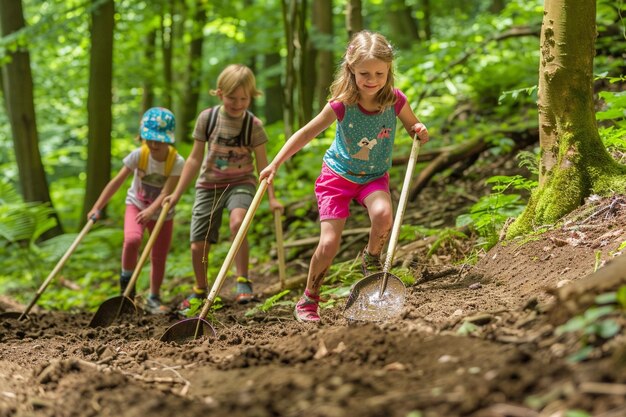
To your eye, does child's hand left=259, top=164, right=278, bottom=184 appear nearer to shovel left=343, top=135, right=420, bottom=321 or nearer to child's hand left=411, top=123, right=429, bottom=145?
shovel left=343, top=135, right=420, bottom=321

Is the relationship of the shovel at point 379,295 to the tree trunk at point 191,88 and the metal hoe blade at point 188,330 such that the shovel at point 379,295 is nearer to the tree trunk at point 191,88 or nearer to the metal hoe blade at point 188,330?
the metal hoe blade at point 188,330

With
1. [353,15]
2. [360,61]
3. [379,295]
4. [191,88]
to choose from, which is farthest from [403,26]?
[379,295]

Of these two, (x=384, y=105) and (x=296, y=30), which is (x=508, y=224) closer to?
(x=384, y=105)

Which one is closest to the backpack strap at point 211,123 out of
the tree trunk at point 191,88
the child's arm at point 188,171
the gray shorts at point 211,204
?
the child's arm at point 188,171

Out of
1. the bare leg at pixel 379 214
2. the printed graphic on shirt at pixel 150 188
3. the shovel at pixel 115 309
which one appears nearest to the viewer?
the bare leg at pixel 379 214

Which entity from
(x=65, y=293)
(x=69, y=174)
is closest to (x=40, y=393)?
(x=65, y=293)

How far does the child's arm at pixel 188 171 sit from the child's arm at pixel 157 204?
17 centimetres

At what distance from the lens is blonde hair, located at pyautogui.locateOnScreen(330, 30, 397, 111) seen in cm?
450

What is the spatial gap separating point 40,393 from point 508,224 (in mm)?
3654

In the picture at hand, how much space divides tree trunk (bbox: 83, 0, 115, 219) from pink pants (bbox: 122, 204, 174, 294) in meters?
3.21

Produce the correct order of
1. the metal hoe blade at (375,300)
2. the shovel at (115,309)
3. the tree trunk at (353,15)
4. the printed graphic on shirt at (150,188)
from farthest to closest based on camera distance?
1. the tree trunk at (353,15)
2. the printed graphic on shirt at (150,188)
3. the shovel at (115,309)
4. the metal hoe blade at (375,300)

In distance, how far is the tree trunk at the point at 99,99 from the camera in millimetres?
9336

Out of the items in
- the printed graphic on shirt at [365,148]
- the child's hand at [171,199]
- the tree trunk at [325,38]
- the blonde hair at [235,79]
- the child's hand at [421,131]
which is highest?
the tree trunk at [325,38]

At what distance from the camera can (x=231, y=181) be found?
6.39 m
